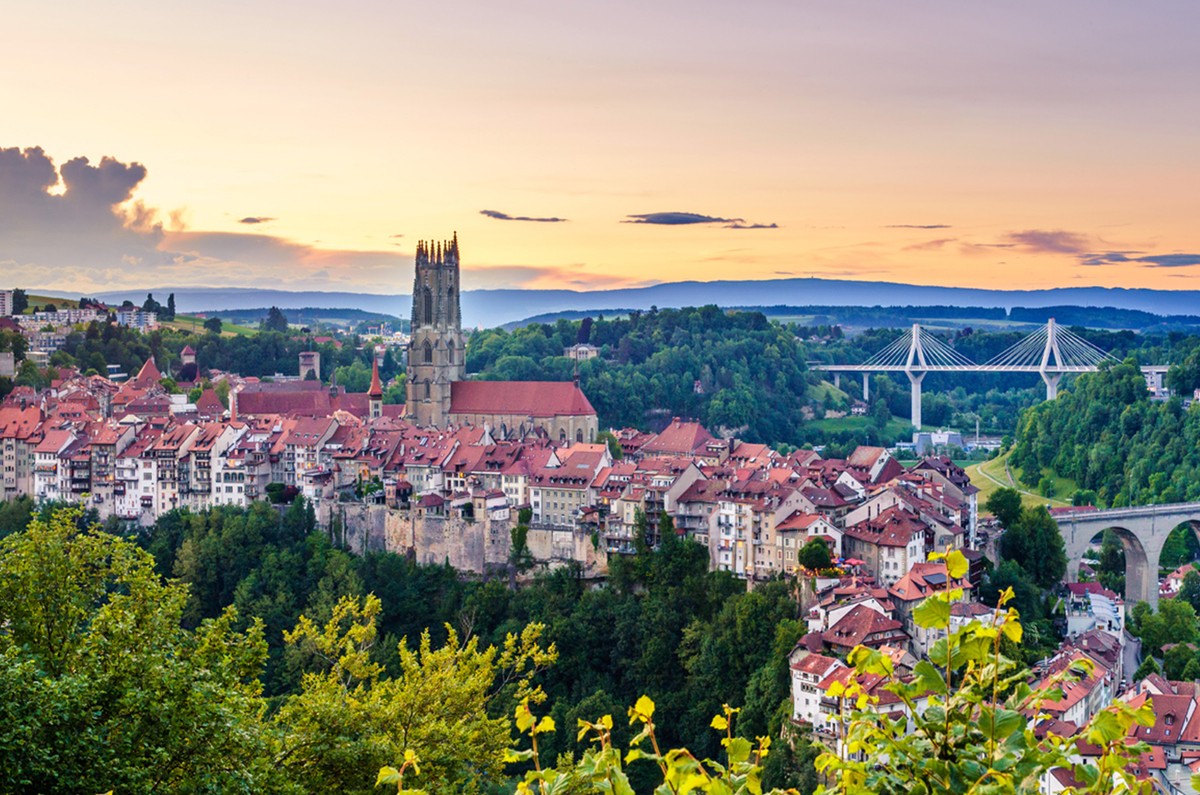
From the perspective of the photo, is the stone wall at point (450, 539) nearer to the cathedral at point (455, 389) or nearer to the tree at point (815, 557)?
the tree at point (815, 557)

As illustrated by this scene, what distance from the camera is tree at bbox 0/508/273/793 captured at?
39.8ft

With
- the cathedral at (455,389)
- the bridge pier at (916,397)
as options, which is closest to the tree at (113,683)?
the cathedral at (455,389)

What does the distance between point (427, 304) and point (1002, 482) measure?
34.2 m

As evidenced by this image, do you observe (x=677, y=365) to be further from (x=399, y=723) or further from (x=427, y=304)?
(x=399, y=723)

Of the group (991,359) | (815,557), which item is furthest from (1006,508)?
(991,359)

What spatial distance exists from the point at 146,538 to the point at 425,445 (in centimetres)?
1184

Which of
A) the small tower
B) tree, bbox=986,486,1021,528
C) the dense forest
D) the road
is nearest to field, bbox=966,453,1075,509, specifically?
tree, bbox=986,486,1021,528

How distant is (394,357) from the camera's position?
357 feet

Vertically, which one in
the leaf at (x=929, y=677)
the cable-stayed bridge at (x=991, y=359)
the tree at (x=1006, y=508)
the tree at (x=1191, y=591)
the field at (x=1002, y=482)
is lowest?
the tree at (x=1191, y=591)

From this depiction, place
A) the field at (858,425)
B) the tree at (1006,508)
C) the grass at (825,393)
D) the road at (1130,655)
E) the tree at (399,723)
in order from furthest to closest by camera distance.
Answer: the grass at (825,393)
the field at (858,425)
the tree at (1006,508)
the road at (1130,655)
the tree at (399,723)

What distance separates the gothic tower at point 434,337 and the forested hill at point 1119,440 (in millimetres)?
33766

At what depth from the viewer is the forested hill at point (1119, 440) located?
68125 millimetres

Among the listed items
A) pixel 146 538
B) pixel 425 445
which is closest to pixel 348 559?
pixel 425 445

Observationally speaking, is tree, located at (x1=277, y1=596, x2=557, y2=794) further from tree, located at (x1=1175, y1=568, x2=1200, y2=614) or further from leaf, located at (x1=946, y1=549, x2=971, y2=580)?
tree, located at (x1=1175, y1=568, x2=1200, y2=614)
